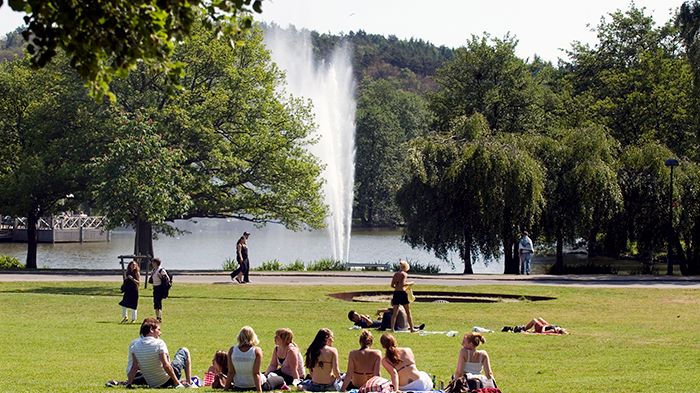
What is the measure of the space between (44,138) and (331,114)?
78.8 ft

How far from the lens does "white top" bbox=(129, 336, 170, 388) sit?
55.7 ft

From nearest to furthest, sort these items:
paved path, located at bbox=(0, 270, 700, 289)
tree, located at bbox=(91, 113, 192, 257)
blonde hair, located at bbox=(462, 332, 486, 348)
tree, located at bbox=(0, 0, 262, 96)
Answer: tree, located at bbox=(0, 0, 262, 96)
blonde hair, located at bbox=(462, 332, 486, 348)
tree, located at bbox=(91, 113, 192, 257)
paved path, located at bbox=(0, 270, 700, 289)

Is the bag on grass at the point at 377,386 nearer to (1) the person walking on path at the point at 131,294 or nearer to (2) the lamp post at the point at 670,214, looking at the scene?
(1) the person walking on path at the point at 131,294

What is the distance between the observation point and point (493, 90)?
222 ft

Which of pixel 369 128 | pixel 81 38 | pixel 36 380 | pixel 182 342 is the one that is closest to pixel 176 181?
pixel 182 342

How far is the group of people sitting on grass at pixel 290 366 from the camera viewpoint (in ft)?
54.1

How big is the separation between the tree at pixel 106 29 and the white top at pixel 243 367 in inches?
299

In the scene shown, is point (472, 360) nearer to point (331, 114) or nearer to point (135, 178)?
point (135, 178)

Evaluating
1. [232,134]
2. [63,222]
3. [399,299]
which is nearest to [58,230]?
[63,222]

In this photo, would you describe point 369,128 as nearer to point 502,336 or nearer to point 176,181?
point 176,181

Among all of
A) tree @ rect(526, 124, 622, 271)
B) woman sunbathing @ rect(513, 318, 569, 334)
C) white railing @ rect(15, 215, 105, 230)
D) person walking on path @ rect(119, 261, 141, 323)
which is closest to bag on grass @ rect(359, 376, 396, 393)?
woman sunbathing @ rect(513, 318, 569, 334)

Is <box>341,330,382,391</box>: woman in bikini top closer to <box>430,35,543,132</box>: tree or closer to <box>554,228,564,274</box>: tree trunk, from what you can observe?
<box>554,228,564,274</box>: tree trunk

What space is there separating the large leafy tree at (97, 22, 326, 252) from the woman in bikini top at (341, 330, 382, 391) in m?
34.7

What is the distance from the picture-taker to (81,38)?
925 centimetres
